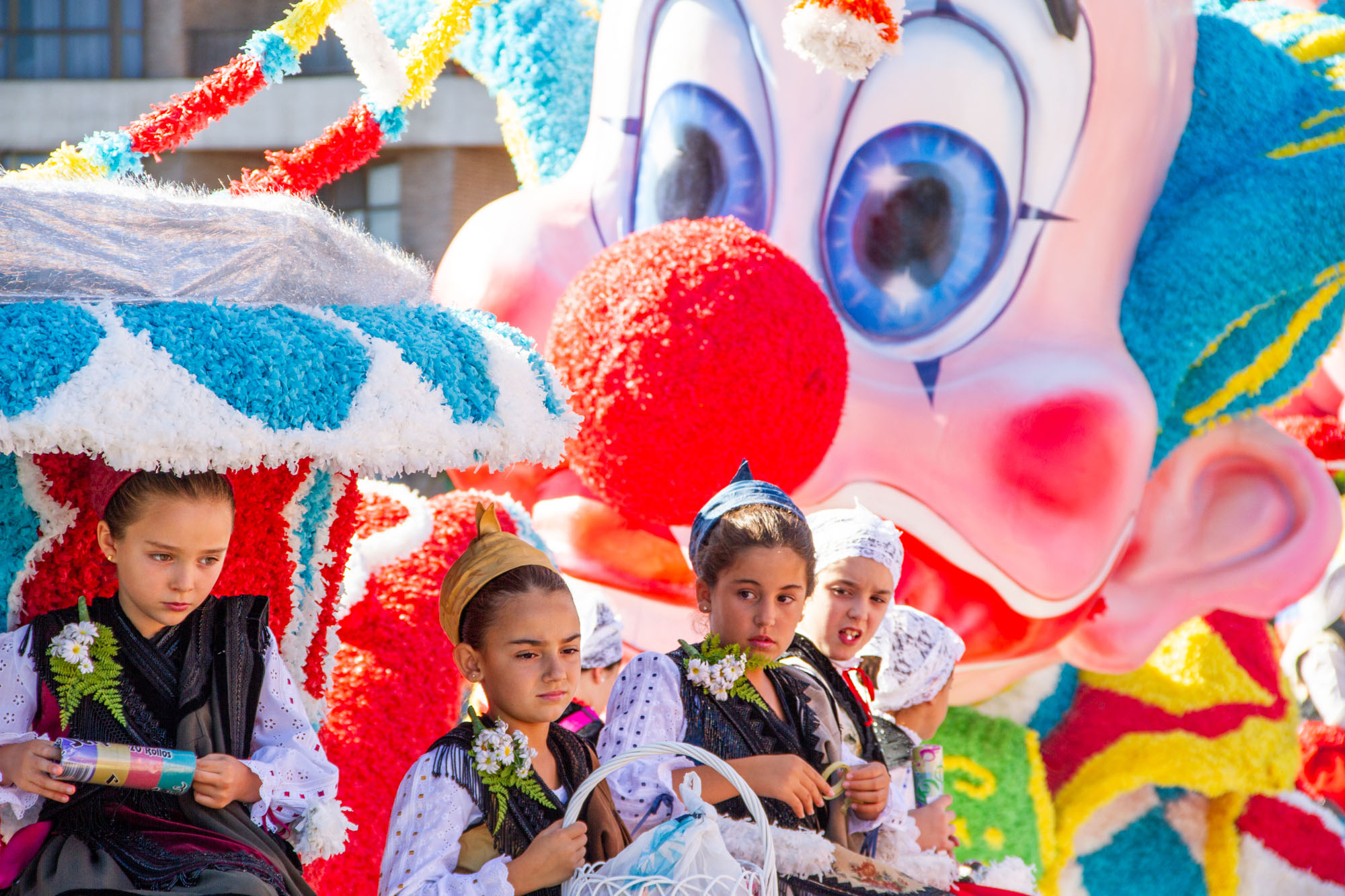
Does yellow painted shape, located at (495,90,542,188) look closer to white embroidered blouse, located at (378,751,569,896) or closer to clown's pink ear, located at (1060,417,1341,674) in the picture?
clown's pink ear, located at (1060,417,1341,674)

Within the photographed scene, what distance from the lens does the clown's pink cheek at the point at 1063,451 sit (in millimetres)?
2588

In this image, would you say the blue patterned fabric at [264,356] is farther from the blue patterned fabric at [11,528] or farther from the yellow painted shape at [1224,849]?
the yellow painted shape at [1224,849]

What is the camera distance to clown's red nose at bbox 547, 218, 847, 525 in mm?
2205

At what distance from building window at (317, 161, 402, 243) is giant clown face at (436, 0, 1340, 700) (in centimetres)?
422

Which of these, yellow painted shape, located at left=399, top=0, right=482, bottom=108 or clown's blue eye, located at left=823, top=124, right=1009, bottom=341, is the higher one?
yellow painted shape, located at left=399, top=0, right=482, bottom=108

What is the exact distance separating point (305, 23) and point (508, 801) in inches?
49.1

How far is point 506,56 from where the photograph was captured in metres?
3.21

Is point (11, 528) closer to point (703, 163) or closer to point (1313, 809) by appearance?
point (703, 163)

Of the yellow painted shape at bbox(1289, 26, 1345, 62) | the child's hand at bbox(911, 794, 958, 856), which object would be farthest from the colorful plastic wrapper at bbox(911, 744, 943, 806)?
the yellow painted shape at bbox(1289, 26, 1345, 62)

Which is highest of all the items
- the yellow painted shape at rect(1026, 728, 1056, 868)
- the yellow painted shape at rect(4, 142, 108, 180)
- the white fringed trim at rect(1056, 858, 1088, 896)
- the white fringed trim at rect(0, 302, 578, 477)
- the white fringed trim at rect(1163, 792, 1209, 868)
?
the yellow painted shape at rect(4, 142, 108, 180)

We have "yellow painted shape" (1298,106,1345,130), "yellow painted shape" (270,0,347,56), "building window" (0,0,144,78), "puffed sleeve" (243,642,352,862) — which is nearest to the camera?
"puffed sleeve" (243,642,352,862)

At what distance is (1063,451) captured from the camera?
259 centimetres

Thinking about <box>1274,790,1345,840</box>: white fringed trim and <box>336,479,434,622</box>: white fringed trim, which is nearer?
<box>336,479,434,622</box>: white fringed trim

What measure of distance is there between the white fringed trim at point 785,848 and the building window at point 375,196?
5705mm
